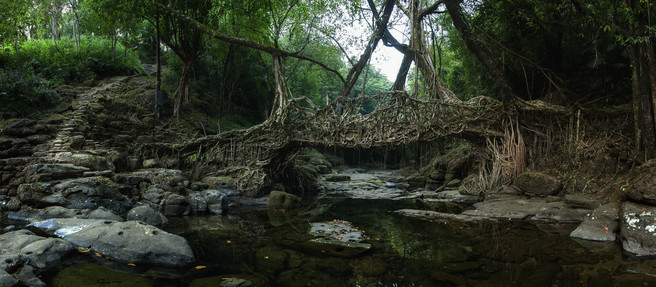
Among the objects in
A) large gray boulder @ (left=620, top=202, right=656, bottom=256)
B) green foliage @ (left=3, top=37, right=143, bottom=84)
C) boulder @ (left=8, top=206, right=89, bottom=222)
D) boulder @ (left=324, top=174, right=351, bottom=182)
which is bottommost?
boulder @ (left=324, top=174, right=351, bottom=182)

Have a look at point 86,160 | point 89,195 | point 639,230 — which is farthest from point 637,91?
point 86,160

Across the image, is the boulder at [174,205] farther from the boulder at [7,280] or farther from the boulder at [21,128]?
the boulder at [7,280]

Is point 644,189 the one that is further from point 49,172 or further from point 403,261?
point 49,172

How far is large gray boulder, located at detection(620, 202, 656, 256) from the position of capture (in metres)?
4.77

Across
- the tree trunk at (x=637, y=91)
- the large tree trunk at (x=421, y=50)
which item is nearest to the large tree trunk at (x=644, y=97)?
the tree trunk at (x=637, y=91)

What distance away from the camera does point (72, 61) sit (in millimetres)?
16359

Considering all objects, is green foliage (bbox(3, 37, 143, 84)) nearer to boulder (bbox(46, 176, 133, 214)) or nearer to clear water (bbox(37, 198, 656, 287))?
boulder (bbox(46, 176, 133, 214))

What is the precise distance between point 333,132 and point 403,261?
7.20m

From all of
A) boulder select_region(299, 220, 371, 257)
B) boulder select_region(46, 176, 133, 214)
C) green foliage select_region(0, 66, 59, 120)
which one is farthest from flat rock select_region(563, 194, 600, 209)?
green foliage select_region(0, 66, 59, 120)

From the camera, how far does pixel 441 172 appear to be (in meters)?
14.5

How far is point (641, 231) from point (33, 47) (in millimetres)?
21847

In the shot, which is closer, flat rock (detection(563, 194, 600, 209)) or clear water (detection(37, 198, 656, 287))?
clear water (detection(37, 198, 656, 287))

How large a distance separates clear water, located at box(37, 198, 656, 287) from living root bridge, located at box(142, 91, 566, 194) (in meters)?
3.93

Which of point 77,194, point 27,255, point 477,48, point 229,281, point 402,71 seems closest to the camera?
point 229,281
